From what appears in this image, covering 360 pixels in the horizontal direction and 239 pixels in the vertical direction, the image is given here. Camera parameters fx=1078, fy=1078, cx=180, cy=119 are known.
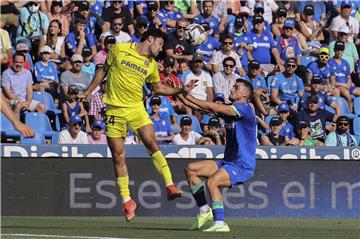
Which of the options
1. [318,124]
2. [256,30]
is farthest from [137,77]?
[256,30]

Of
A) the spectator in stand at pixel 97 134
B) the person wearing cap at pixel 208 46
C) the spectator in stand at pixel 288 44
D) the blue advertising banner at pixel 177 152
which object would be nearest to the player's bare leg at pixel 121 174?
the blue advertising banner at pixel 177 152

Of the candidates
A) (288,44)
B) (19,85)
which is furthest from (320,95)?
(19,85)

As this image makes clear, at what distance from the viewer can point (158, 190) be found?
17391mm

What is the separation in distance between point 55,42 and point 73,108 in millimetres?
2033

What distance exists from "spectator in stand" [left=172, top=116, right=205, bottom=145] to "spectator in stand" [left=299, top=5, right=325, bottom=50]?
5.57m

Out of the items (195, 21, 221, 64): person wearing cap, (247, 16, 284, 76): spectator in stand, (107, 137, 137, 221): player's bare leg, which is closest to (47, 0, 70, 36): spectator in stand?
(195, 21, 221, 64): person wearing cap

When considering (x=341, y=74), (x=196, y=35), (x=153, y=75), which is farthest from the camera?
(x=341, y=74)

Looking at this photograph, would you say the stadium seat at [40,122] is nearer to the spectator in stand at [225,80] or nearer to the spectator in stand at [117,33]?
the spectator in stand at [117,33]

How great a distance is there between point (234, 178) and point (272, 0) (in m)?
11.3

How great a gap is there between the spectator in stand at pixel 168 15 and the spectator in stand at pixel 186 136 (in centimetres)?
351

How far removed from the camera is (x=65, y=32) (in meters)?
20.8

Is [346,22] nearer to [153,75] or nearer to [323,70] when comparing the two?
[323,70]

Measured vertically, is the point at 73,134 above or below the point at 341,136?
above

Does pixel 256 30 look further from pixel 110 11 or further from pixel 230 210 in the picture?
pixel 230 210
